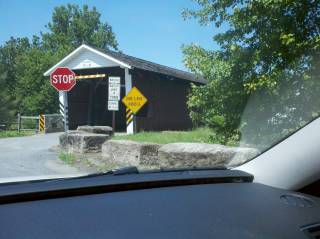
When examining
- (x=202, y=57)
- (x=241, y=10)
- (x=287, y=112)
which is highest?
(x=241, y=10)

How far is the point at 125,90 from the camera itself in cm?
2547

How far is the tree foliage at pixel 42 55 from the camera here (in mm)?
46281

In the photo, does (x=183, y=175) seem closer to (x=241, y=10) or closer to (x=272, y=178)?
(x=272, y=178)

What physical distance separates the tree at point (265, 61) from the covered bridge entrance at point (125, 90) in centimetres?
1413

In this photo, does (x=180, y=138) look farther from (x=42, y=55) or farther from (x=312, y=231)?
(x=42, y=55)

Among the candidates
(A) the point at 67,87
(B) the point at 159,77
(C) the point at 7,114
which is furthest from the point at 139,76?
(C) the point at 7,114

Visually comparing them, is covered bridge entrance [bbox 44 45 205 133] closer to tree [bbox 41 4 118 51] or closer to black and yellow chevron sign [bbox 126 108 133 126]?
black and yellow chevron sign [bbox 126 108 133 126]

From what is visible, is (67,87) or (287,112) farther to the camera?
(67,87)

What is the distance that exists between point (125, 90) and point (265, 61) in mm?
18028

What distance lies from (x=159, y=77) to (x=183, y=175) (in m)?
24.5

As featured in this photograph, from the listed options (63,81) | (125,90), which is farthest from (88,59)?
(63,81)

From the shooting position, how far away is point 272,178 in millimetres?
2773

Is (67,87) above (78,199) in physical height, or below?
above

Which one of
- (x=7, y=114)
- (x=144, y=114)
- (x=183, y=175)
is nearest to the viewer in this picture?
(x=183, y=175)
